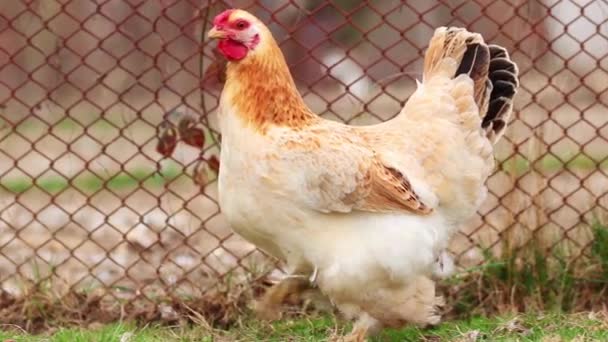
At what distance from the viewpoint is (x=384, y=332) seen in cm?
523

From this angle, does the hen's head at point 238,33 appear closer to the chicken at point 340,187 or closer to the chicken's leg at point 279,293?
the chicken at point 340,187

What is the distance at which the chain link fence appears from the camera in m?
5.79

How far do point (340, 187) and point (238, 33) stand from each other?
26.4 inches

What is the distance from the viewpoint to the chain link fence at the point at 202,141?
19.0 feet

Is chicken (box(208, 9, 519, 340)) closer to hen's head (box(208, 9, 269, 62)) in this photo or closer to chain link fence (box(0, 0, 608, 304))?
hen's head (box(208, 9, 269, 62))

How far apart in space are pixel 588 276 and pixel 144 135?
14.3 ft

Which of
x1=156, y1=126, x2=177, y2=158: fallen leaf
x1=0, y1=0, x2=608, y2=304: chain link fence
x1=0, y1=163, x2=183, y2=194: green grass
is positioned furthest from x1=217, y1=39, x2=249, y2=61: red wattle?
x1=0, y1=163, x2=183, y2=194: green grass

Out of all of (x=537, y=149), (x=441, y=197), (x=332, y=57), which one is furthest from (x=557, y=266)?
(x=332, y=57)

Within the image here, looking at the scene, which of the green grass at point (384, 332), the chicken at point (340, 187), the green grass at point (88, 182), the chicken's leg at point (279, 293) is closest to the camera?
the chicken at point (340, 187)

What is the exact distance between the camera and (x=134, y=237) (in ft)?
23.1

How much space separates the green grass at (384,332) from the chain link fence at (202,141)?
1.24 feet

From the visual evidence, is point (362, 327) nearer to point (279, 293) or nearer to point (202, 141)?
point (279, 293)

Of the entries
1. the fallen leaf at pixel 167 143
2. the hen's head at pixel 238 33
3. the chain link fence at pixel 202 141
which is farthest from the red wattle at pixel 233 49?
the fallen leaf at pixel 167 143

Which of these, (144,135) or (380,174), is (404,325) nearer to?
(380,174)
